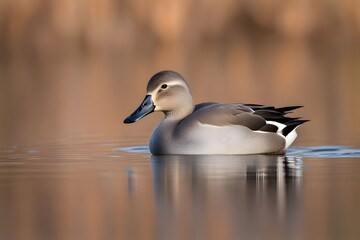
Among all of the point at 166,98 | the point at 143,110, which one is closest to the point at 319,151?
the point at 166,98

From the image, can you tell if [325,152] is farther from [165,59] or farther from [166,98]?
[165,59]

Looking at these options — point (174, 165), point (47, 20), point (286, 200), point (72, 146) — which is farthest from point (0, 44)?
point (286, 200)

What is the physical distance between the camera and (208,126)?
965cm

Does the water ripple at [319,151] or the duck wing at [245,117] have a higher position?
the duck wing at [245,117]

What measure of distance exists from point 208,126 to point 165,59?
1415cm

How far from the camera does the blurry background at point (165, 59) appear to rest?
13.5 meters

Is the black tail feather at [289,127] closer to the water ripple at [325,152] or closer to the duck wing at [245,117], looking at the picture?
the duck wing at [245,117]

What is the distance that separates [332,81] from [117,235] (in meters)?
12.9

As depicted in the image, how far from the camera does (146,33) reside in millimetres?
28469

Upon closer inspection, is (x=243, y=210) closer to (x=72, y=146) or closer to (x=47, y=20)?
(x=72, y=146)

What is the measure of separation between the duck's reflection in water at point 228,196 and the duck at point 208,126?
15 cm

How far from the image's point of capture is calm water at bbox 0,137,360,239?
611 centimetres

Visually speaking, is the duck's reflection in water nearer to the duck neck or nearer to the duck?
the duck

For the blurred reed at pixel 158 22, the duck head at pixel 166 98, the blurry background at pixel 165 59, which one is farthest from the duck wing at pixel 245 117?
the blurred reed at pixel 158 22
